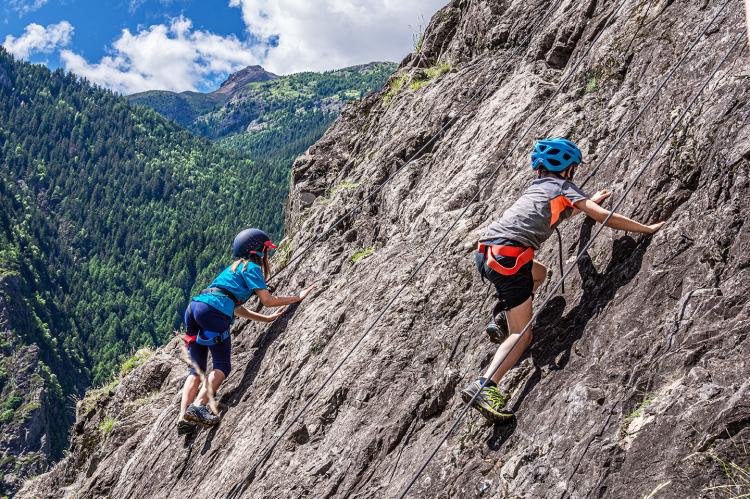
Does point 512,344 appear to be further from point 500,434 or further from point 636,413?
point 636,413

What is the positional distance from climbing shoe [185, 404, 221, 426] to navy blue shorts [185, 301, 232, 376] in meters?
0.71

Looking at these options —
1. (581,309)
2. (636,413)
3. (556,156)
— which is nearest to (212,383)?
(581,309)

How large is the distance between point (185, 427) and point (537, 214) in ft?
19.0

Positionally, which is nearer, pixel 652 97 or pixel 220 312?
pixel 652 97

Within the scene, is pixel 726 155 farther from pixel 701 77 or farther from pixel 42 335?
pixel 42 335

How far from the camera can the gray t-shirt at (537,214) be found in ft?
20.2

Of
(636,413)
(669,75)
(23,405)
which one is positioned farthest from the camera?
(23,405)

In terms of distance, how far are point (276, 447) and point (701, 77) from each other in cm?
586

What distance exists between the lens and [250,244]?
9.93m

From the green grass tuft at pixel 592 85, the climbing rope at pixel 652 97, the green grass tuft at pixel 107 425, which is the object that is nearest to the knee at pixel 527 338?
the climbing rope at pixel 652 97

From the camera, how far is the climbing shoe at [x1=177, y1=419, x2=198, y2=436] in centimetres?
920

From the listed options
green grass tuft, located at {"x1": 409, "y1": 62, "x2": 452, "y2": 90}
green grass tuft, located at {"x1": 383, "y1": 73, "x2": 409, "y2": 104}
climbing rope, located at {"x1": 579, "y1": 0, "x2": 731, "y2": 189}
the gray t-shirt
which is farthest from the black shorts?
green grass tuft, located at {"x1": 383, "y1": 73, "x2": 409, "y2": 104}

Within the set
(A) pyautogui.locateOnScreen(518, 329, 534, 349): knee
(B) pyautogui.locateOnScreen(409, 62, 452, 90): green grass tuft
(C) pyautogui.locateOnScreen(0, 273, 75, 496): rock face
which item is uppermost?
(C) pyautogui.locateOnScreen(0, 273, 75, 496): rock face

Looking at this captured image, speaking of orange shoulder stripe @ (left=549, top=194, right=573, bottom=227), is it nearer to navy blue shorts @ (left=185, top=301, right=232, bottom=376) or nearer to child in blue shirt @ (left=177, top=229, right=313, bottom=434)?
child in blue shirt @ (left=177, top=229, right=313, bottom=434)
